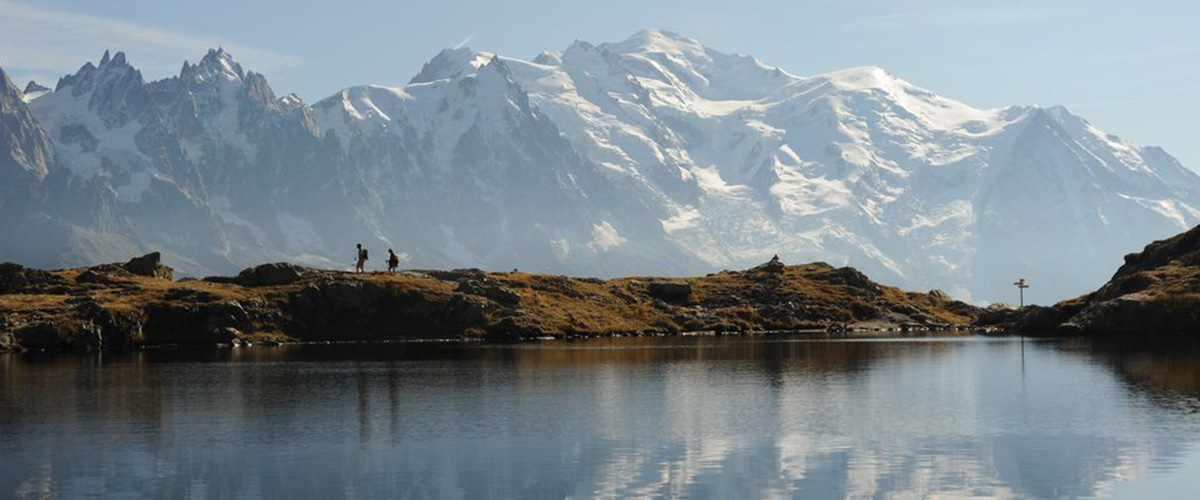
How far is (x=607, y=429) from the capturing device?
8362cm

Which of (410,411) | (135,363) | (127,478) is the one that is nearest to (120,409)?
(410,411)

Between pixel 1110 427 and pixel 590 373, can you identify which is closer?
pixel 1110 427

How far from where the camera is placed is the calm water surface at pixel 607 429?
6562cm

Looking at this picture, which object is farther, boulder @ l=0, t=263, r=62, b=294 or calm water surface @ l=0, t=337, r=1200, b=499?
boulder @ l=0, t=263, r=62, b=294

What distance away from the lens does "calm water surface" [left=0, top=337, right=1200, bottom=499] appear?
6562 centimetres

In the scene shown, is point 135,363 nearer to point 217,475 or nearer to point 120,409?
point 120,409

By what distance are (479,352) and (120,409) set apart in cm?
6819

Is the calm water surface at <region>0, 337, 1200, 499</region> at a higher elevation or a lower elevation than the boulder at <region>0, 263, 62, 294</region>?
lower

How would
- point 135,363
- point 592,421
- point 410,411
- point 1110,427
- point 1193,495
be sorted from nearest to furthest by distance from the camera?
point 1193,495
point 1110,427
point 592,421
point 410,411
point 135,363

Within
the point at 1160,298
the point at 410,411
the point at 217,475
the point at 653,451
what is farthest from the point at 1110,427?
the point at 1160,298

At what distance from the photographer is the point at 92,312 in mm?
174125

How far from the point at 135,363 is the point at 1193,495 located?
106743 mm

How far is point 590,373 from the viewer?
412 ft

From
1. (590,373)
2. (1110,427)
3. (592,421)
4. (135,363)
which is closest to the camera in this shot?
(1110,427)
